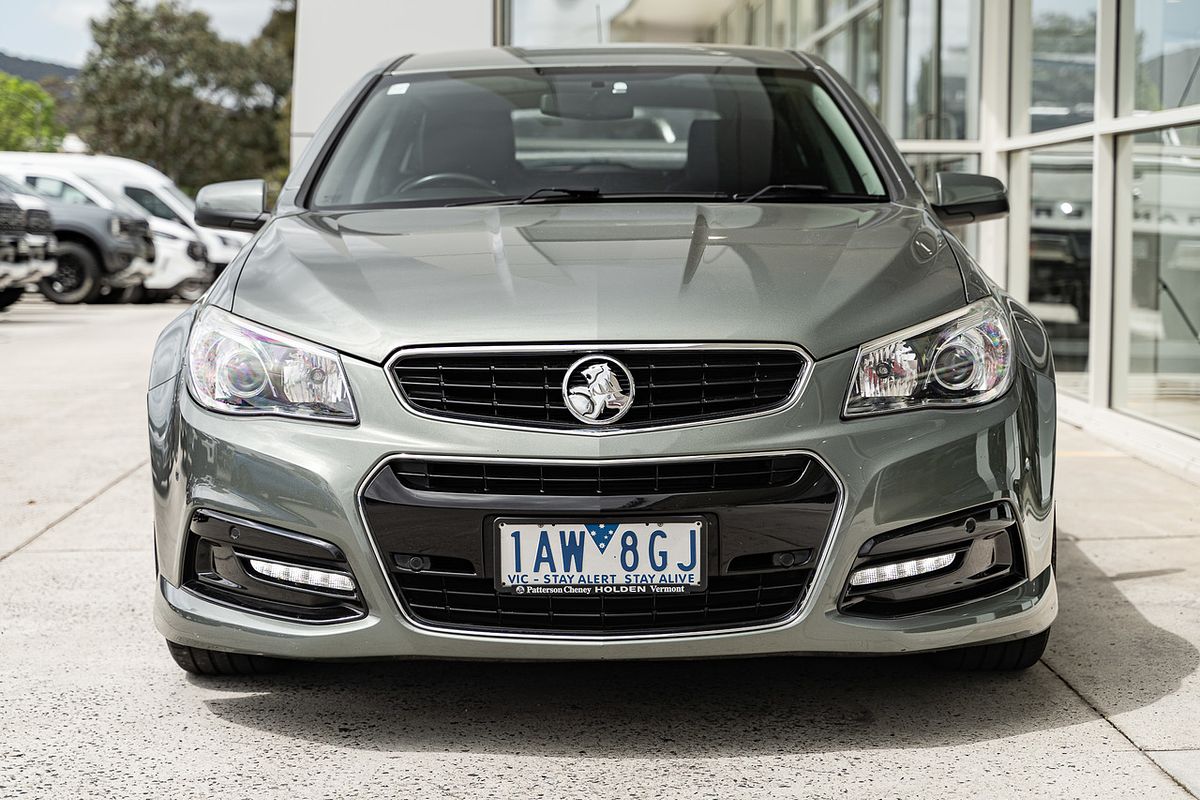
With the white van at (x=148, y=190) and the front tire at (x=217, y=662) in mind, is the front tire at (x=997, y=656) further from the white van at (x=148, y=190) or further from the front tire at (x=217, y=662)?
the white van at (x=148, y=190)

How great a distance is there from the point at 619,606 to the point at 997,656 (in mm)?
942

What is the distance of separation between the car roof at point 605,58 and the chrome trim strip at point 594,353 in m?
1.83

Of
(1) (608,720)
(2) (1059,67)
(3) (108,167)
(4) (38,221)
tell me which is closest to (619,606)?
(1) (608,720)

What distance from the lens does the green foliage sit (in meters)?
55.2

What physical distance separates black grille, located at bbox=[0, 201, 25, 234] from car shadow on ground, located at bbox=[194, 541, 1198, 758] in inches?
522

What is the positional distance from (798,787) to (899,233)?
126cm

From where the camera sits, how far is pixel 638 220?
3438 mm

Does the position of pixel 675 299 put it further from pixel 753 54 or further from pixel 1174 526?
pixel 1174 526

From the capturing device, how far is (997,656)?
324 cm

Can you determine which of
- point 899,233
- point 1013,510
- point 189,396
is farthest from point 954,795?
point 189,396

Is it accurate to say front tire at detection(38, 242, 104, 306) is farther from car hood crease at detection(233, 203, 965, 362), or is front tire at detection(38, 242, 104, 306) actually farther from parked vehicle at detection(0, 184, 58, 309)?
car hood crease at detection(233, 203, 965, 362)

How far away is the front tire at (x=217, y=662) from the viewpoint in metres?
3.24

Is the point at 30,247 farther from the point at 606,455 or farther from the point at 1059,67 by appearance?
the point at 606,455

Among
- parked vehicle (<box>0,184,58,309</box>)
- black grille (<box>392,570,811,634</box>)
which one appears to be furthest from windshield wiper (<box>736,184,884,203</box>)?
parked vehicle (<box>0,184,58,309</box>)
